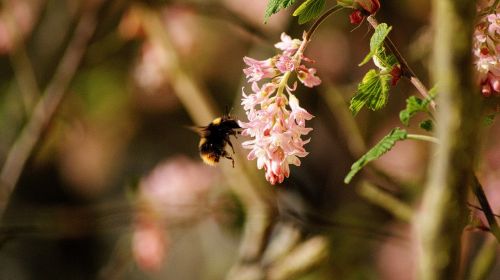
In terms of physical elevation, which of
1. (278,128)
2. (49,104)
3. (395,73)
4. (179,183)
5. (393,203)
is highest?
(395,73)

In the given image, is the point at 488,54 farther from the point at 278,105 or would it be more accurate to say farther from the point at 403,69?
the point at 278,105

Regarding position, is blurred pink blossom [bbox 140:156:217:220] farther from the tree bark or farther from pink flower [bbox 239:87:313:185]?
the tree bark

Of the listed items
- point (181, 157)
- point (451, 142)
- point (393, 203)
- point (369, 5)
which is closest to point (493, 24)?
point (369, 5)

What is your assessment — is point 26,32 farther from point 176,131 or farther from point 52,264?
point 52,264

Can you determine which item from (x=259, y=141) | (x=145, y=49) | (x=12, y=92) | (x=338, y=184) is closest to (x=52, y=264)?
(x=12, y=92)

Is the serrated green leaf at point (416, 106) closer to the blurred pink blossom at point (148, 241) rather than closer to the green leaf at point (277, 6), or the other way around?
the green leaf at point (277, 6)

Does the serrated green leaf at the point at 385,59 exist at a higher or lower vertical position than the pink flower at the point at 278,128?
higher

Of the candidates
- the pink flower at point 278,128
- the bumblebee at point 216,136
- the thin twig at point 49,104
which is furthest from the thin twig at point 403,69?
the thin twig at point 49,104
